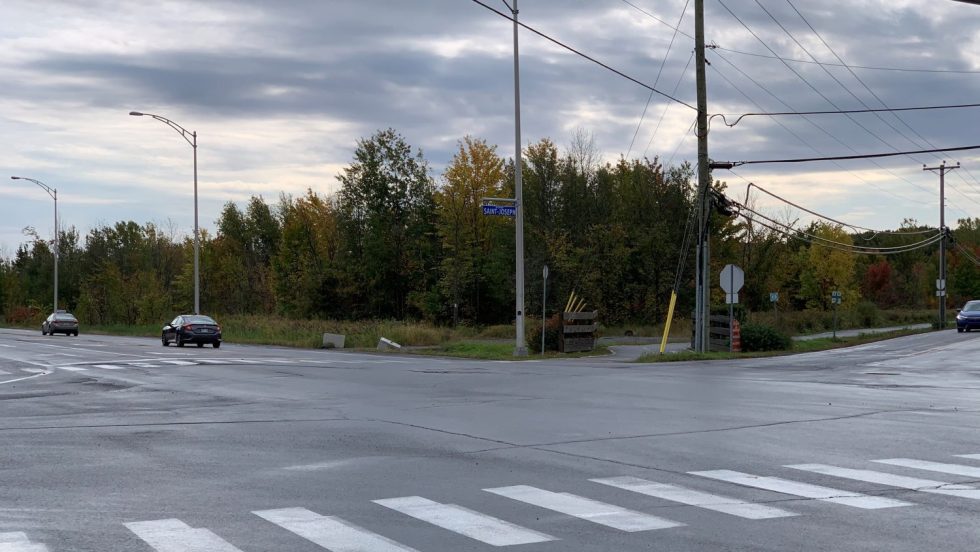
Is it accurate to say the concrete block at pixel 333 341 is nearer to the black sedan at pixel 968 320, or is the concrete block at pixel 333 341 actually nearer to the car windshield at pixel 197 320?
the car windshield at pixel 197 320

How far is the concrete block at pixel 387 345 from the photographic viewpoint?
4191cm

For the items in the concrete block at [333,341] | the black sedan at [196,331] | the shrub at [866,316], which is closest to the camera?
the black sedan at [196,331]

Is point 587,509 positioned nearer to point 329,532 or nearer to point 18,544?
point 329,532

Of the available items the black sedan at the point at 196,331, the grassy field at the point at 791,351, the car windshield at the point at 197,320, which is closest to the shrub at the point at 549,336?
the grassy field at the point at 791,351

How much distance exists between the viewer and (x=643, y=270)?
68.0m

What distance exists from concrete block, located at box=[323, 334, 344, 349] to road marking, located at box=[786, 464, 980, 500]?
1441 inches

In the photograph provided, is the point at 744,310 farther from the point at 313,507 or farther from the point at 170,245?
the point at 170,245

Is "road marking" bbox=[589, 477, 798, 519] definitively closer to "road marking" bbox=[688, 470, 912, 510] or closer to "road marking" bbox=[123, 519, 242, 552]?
"road marking" bbox=[688, 470, 912, 510]

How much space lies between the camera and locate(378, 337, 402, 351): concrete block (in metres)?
41.9

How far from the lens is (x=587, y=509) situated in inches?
307

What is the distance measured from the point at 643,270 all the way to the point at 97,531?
205 ft

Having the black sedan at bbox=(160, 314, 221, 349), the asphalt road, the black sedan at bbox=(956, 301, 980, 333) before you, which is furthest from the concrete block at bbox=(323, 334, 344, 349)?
the black sedan at bbox=(956, 301, 980, 333)

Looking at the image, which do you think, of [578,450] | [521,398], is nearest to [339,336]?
[521,398]

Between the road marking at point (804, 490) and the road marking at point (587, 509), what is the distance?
1.66 m
